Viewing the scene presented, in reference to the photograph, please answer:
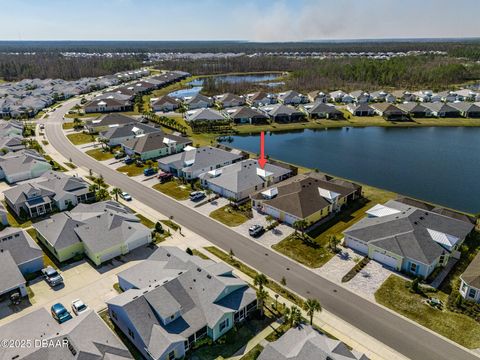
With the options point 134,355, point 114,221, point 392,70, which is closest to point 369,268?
point 134,355

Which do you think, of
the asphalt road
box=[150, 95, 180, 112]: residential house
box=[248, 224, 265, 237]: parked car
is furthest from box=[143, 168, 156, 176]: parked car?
box=[150, 95, 180, 112]: residential house

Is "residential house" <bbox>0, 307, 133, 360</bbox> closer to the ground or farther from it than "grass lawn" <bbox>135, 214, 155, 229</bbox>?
farther from it

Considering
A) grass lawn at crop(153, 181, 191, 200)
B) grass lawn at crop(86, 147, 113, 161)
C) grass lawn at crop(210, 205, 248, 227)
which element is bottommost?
grass lawn at crop(210, 205, 248, 227)

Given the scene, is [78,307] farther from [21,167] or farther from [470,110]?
[470,110]

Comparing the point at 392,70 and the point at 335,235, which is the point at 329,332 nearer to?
the point at 335,235

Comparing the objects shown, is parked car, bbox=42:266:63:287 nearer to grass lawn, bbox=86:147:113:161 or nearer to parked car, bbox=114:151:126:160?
parked car, bbox=114:151:126:160

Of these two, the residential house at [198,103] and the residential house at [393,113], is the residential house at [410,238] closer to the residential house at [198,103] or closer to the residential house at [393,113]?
the residential house at [393,113]

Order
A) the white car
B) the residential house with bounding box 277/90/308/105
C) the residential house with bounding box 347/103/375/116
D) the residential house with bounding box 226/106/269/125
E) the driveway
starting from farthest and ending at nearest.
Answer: the residential house with bounding box 277/90/308/105, the residential house with bounding box 347/103/375/116, the residential house with bounding box 226/106/269/125, the driveway, the white car
